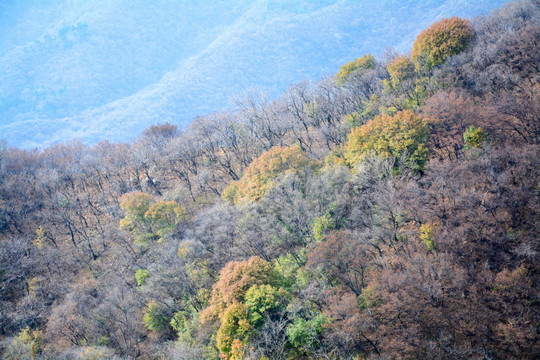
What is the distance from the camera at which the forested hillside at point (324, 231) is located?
25.1 m

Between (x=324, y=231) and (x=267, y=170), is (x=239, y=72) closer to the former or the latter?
(x=267, y=170)

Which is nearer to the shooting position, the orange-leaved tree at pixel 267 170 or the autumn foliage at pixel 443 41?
the orange-leaved tree at pixel 267 170

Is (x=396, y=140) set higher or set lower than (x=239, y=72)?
lower

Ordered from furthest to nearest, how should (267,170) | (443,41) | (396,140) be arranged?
(443,41) → (267,170) → (396,140)

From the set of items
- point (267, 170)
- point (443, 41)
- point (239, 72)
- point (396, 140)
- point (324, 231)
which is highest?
point (239, 72)

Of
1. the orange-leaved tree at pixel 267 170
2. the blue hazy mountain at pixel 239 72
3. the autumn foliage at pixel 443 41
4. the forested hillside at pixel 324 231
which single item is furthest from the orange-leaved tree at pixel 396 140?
the blue hazy mountain at pixel 239 72

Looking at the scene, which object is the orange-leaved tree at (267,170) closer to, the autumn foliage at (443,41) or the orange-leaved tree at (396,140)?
the orange-leaved tree at (396,140)

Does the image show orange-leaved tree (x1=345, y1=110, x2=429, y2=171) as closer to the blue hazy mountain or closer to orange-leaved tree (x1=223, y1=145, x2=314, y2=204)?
orange-leaved tree (x1=223, y1=145, x2=314, y2=204)

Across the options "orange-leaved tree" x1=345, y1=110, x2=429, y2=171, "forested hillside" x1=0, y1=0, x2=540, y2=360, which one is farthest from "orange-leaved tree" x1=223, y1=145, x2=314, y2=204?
"orange-leaved tree" x1=345, y1=110, x2=429, y2=171

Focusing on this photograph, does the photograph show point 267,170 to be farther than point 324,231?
Yes

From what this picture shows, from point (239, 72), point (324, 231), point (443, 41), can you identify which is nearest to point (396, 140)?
point (324, 231)

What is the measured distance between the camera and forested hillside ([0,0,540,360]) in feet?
82.4

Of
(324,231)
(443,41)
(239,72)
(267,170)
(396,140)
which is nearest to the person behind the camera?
(324,231)

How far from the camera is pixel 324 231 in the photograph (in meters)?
35.6
